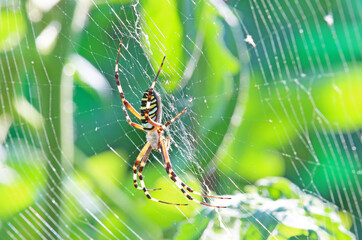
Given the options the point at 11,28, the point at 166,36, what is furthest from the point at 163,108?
the point at 11,28

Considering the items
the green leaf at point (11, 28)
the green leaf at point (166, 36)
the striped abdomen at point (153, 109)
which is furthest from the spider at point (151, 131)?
the green leaf at point (11, 28)

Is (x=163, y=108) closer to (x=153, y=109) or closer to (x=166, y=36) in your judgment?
(x=153, y=109)

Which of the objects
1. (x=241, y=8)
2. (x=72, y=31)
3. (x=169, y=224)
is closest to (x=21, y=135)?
(x=72, y=31)

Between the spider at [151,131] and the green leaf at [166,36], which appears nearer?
the spider at [151,131]

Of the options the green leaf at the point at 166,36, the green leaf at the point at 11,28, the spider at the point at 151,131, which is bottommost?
the spider at the point at 151,131

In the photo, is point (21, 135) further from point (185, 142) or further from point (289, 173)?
point (289, 173)

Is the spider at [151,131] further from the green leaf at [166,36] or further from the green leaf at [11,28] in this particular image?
the green leaf at [11,28]

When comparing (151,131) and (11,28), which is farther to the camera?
(11,28)

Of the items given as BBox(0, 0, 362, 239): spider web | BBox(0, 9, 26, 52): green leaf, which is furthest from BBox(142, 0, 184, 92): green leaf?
BBox(0, 9, 26, 52): green leaf

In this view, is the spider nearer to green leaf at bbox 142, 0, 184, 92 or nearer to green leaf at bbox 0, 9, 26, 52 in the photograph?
green leaf at bbox 142, 0, 184, 92
